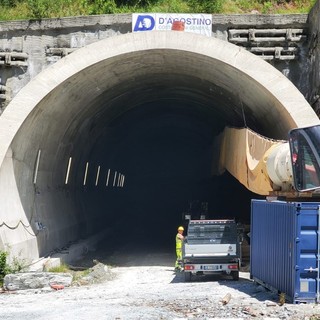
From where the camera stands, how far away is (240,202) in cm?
3628

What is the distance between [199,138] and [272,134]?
2354 cm

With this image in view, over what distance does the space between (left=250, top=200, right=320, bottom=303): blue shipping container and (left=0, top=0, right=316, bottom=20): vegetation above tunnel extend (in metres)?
13.1

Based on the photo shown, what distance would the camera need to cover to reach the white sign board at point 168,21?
2302cm

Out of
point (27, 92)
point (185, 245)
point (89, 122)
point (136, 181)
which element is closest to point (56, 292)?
point (185, 245)

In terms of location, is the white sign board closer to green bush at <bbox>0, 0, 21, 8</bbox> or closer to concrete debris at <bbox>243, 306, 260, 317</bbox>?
green bush at <bbox>0, 0, 21, 8</bbox>

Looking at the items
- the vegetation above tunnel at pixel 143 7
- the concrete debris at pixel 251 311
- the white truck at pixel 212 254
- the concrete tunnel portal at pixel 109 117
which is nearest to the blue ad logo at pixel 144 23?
the concrete tunnel portal at pixel 109 117

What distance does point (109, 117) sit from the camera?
108 feet

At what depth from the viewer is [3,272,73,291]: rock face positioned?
19.3 meters

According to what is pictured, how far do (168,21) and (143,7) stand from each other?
5.78 m

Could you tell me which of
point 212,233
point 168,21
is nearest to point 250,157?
point 212,233

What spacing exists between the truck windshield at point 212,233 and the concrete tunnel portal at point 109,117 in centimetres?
364

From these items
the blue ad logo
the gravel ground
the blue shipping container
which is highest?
the blue ad logo

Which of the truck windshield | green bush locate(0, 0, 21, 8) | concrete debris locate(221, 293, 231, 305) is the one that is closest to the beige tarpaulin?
the truck windshield

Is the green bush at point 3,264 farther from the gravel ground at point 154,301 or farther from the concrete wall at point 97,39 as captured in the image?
the concrete wall at point 97,39
